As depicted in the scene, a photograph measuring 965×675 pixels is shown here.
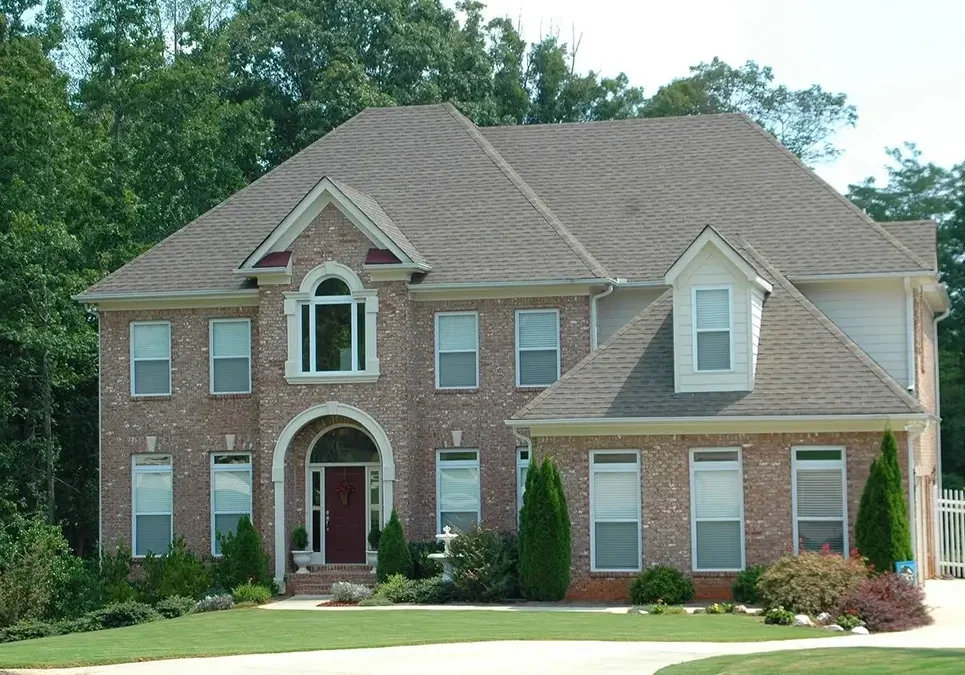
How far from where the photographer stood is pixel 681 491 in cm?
3166

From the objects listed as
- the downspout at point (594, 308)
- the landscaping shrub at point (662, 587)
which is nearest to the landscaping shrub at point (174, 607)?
the landscaping shrub at point (662, 587)

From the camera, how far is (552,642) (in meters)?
23.7

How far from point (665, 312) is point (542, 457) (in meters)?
4.11

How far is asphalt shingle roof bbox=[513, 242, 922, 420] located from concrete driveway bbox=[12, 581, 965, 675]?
22.2ft

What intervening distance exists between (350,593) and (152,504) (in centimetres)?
710

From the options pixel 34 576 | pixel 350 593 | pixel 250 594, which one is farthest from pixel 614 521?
pixel 34 576

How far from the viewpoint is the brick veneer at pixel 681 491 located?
30953mm

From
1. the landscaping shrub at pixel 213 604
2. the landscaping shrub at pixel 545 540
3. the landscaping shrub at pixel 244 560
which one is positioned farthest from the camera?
the landscaping shrub at pixel 244 560

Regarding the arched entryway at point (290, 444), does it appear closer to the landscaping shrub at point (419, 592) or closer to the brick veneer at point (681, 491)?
the landscaping shrub at point (419, 592)

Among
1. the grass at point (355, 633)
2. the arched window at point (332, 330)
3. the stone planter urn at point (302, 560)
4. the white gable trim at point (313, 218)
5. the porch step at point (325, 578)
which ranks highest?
the white gable trim at point (313, 218)

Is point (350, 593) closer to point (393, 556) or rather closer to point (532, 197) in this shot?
point (393, 556)

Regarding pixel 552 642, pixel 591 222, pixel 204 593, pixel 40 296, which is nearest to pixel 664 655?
pixel 552 642

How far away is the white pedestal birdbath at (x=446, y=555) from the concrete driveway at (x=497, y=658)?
8.73m

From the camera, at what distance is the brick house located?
31.5 m
